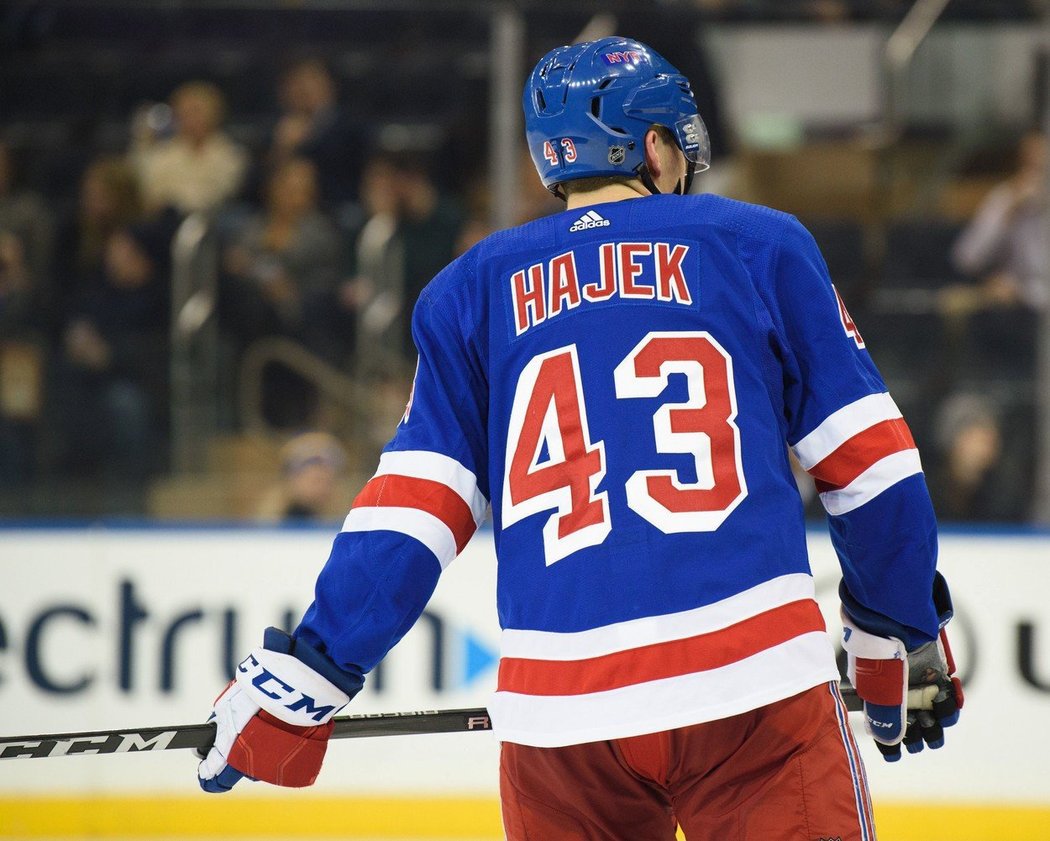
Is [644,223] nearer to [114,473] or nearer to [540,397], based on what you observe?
[540,397]

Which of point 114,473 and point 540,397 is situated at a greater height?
point 540,397

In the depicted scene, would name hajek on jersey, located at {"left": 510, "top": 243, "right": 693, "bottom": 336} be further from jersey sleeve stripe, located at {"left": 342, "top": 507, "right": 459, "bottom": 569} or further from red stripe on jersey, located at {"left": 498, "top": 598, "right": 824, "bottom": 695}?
red stripe on jersey, located at {"left": 498, "top": 598, "right": 824, "bottom": 695}

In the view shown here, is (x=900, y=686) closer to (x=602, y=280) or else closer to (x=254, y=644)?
(x=602, y=280)

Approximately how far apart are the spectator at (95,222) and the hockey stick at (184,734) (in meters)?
3.96

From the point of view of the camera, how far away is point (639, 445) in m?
1.53

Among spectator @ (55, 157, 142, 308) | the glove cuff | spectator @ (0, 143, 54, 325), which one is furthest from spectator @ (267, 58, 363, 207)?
the glove cuff

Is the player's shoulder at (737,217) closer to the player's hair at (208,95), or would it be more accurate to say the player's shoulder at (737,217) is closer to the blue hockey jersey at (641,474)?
the blue hockey jersey at (641,474)

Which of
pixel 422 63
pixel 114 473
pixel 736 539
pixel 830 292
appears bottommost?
pixel 114 473

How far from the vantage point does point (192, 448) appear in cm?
496

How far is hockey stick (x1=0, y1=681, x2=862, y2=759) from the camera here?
Result: 1.78 m

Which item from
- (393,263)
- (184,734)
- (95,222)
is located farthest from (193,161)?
(184,734)

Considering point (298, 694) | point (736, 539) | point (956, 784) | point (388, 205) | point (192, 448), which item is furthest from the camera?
point (388, 205)

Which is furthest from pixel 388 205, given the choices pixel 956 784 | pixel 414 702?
pixel 956 784

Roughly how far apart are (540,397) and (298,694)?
420 millimetres
